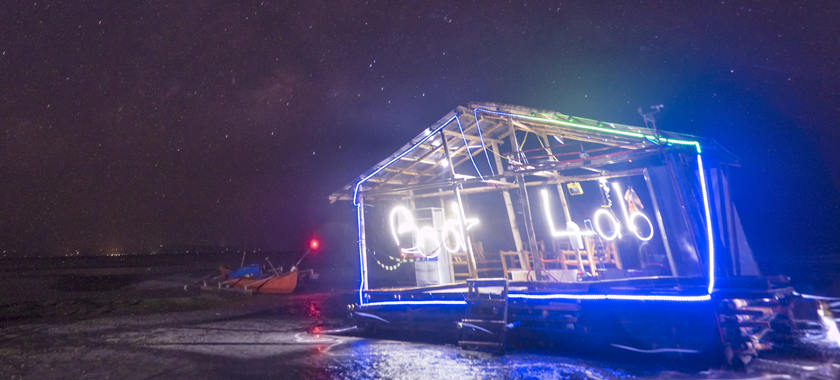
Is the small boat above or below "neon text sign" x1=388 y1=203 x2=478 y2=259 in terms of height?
below

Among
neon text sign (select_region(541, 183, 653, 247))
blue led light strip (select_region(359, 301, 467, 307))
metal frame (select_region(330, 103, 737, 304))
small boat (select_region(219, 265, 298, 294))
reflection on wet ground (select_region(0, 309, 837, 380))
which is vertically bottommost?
reflection on wet ground (select_region(0, 309, 837, 380))

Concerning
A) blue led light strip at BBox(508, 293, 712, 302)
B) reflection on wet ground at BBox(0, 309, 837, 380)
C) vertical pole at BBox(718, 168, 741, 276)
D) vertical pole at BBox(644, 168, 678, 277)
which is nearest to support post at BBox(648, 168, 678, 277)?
vertical pole at BBox(644, 168, 678, 277)

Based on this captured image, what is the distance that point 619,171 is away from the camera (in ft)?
30.8

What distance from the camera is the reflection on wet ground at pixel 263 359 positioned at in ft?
19.8

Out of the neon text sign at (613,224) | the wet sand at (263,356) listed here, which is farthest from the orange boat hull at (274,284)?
the neon text sign at (613,224)

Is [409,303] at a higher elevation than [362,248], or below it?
below

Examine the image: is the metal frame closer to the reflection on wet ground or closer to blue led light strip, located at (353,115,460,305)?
blue led light strip, located at (353,115,460,305)

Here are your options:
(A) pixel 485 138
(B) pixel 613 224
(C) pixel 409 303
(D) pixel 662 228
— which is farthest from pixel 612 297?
(A) pixel 485 138

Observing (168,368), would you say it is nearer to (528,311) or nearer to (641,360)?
(528,311)

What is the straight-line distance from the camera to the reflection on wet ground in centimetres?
604

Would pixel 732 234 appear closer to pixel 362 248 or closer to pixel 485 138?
pixel 485 138

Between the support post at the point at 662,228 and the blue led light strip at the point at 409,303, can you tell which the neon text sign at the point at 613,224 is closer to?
the support post at the point at 662,228

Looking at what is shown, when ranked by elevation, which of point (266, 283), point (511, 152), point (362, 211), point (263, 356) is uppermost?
point (511, 152)

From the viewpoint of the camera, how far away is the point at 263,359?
7.53m
